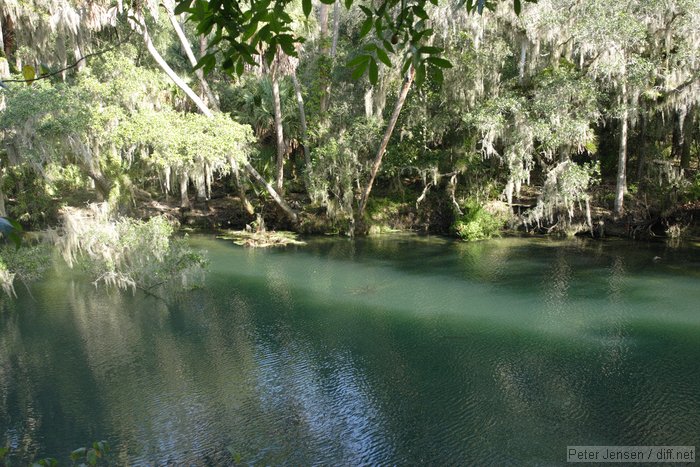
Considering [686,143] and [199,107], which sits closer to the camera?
[199,107]

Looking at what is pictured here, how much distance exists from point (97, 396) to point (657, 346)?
9.12m

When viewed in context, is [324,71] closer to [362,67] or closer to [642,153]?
[642,153]

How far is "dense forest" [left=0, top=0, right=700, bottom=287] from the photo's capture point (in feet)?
54.1

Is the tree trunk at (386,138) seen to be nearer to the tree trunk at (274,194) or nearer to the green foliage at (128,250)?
the tree trunk at (274,194)

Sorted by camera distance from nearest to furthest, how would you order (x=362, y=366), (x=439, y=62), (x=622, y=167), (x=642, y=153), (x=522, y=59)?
(x=439, y=62) → (x=362, y=366) → (x=622, y=167) → (x=522, y=59) → (x=642, y=153)

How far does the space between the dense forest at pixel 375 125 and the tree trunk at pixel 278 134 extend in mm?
83

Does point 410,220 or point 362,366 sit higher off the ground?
point 410,220

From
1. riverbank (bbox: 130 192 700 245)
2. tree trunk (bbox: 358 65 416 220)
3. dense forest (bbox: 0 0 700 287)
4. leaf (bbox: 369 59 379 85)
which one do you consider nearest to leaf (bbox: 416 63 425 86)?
leaf (bbox: 369 59 379 85)

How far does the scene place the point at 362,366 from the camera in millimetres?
9375

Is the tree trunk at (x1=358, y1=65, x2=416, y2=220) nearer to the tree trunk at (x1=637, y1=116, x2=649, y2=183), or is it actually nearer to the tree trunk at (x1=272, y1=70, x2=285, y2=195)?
the tree trunk at (x1=272, y1=70, x2=285, y2=195)

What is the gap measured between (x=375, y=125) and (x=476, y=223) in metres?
4.91

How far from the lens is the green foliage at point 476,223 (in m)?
20.0

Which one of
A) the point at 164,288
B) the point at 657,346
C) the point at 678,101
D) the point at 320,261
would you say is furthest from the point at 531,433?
the point at 678,101

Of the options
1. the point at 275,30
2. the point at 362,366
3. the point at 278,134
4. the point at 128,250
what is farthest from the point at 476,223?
the point at 275,30
